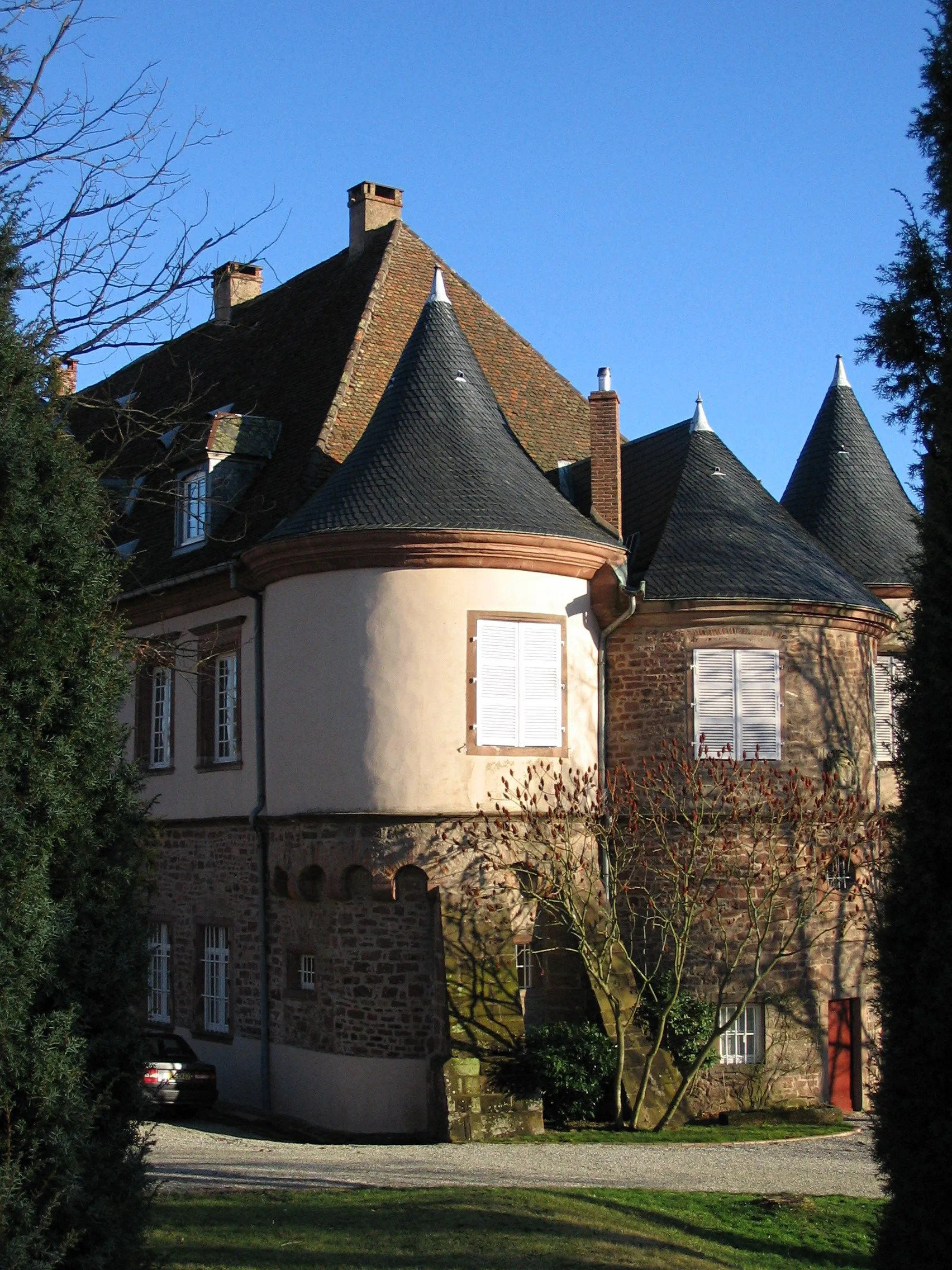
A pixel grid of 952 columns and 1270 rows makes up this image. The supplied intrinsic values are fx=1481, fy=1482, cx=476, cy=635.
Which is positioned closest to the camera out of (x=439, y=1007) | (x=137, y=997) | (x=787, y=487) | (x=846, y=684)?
(x=137, y=997)

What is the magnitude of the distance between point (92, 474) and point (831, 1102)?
1394 centimetres

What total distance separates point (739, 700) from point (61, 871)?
12045 millimetres

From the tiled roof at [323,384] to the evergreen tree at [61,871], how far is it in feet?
37.0

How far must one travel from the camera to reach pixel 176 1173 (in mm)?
12625

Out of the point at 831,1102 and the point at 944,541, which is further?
the point at 831,1102

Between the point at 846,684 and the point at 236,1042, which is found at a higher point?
the point at 846,684

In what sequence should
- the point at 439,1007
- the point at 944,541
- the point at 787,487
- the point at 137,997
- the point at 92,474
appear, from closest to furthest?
the point at 137,997, the point at 92,474, the point at 944,541, the point at 439,1007, the point at 787,487

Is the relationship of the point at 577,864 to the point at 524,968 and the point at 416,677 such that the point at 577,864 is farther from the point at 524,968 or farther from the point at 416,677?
the point at 416,677

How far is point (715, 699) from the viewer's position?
17938 mm

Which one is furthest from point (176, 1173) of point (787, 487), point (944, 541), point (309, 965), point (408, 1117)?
point (787, 487)

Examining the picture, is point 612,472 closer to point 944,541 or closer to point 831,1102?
point 831,1102

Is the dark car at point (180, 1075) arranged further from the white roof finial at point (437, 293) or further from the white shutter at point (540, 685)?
the white roof finial at point (437, 293)

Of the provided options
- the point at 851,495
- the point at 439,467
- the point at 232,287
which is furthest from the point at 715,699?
the point at 232,287

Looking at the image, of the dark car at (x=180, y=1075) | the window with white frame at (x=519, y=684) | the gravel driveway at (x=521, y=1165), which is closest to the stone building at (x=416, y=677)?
the window with white frame at (x=519, y=684)
